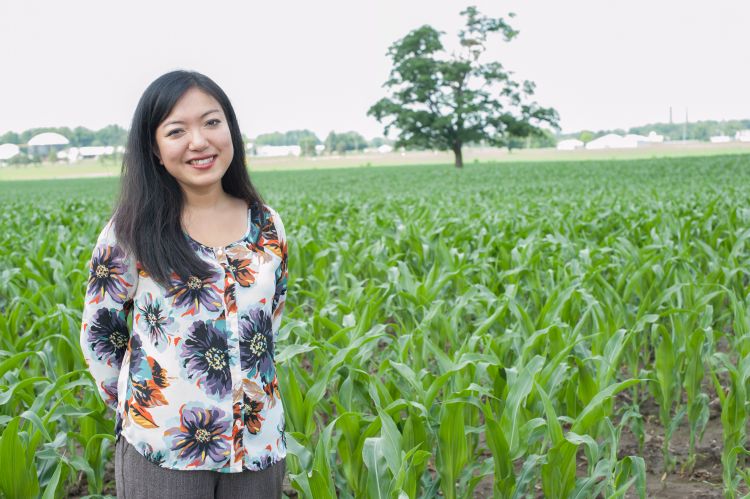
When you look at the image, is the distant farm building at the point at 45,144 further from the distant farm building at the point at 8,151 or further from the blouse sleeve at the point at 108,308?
the blouse sleeve at the point at 108,308

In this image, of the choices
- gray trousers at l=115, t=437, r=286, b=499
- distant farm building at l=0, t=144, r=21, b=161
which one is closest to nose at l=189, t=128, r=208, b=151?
gray trousers at l=115, t=437, r=286, b=499

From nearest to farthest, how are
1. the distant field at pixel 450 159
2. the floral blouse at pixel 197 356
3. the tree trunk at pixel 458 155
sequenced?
the floral blouse at pixel 197 356, the tree trunk at pixel 458 155, the distant field at pixel 450 159

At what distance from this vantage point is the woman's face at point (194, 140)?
1.82 meters

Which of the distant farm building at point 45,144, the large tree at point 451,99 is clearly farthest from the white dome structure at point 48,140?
the large tree at point 451,99

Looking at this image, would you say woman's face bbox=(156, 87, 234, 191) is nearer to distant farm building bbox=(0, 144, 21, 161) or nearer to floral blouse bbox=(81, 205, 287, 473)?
floral blouse bbox=(81, 205, 287, 473)

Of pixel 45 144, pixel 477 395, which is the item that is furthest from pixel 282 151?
pixel 477 395

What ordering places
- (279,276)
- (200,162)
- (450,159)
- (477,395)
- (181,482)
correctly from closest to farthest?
(181,482), (200,162), (279,276), (477,395), (450,159)

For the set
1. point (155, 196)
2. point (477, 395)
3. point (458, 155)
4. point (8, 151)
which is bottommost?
point (477, 395)

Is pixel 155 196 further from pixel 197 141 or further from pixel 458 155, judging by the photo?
pixel 458 155

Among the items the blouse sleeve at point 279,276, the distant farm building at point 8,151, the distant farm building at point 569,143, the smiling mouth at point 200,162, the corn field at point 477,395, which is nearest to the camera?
the smiling mouth at point 200,162

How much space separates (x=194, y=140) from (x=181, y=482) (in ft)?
2.57

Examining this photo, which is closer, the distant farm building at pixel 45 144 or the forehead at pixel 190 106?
the forehead at pixel 190 106

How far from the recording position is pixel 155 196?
1.86 metres

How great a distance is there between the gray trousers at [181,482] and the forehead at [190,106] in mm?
776
